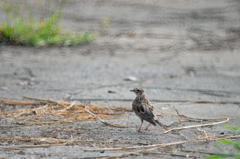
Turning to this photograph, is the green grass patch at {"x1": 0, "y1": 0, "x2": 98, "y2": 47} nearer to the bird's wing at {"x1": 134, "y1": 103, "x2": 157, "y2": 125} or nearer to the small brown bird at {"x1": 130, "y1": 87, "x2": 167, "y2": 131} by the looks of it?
the small brown bird at {"x1": 130, "y1": 87, "x2": 167, "y2": 131}

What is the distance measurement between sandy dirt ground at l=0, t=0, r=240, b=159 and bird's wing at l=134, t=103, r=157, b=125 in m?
0.16

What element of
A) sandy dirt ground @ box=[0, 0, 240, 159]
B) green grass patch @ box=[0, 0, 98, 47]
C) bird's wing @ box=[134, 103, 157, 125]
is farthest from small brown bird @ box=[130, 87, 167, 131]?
green grass patch @ box=[0, 0, 98, 47]

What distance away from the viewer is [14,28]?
7320mm

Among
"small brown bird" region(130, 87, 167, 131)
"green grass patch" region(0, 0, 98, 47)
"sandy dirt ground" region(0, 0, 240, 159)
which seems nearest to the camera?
"sandy dirt ground" region(0, 0, 240, 159)

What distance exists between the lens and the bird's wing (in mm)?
3084

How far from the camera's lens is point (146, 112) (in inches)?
123

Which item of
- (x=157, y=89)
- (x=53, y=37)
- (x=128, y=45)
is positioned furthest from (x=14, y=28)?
(x=157, y=89)

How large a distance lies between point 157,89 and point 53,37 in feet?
11.8

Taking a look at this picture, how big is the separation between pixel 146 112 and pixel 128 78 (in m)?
2.57

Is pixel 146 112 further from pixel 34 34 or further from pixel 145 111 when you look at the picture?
pixel 34 34

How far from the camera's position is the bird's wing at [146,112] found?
308cm

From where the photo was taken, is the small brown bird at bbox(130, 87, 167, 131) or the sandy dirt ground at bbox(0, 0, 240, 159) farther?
the small brown bird at bbox(130, 87, 167, 131)

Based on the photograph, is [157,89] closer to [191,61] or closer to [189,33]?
[191,61]

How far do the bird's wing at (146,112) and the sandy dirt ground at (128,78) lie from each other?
0.16 meters
